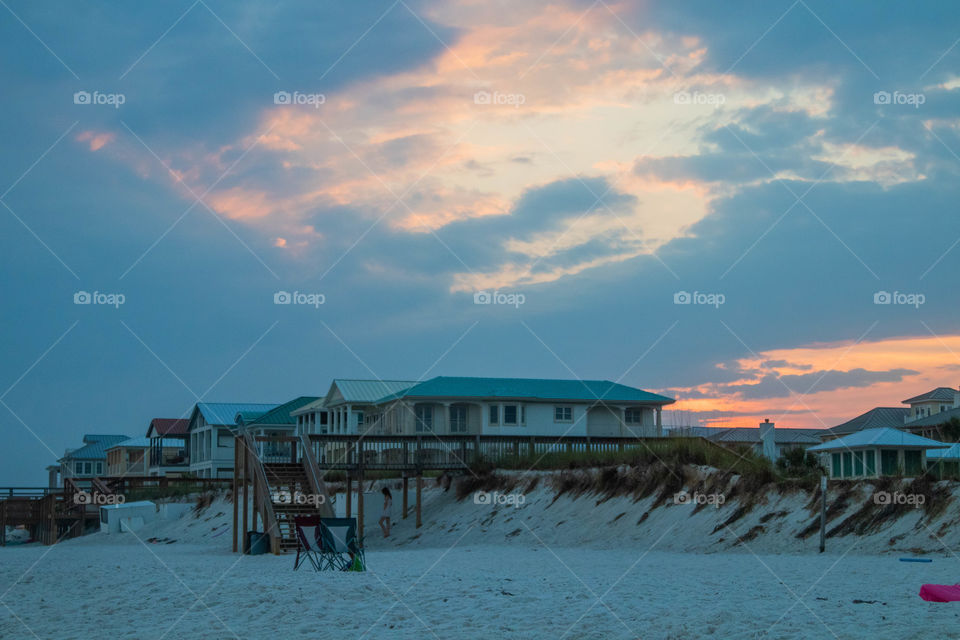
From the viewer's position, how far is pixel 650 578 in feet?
47.1

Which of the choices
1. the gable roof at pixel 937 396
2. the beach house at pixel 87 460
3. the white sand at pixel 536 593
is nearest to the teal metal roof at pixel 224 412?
the beach house at pixel 87 460

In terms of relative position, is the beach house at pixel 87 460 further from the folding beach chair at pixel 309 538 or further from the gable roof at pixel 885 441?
the gable roof at pixel 885 441

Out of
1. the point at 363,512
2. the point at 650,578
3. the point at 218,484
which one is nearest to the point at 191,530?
the point at 218,484

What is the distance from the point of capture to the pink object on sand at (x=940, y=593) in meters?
10.5

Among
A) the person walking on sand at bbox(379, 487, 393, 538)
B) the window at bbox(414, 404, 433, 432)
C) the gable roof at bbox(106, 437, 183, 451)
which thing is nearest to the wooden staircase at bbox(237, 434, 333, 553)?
the person walking on sand at bbox(379, 487, 393, 538)

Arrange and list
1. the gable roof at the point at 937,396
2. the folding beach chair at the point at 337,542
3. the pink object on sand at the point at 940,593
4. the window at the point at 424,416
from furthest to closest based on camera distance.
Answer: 1. the gable roof at the point at 937,396
2. the window at the point at 424,416
3. the folding beach chair at the point at 337,542
4. the pink object on sand at the point at 940,593

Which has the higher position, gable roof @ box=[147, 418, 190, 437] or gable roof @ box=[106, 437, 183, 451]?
gable roof @ box=[147, 418, 190, 437]

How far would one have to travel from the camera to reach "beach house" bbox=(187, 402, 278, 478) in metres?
57.5

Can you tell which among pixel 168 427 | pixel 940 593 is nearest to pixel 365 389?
pixel 168 427

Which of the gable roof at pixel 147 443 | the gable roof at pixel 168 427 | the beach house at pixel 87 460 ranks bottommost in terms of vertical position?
the beach house at pixel 87 460

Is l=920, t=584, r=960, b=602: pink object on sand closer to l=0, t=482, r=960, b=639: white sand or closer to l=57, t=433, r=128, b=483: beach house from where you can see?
l=0, t=482, r=960, b=639: white sand

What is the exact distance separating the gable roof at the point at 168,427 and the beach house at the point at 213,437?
4824mm

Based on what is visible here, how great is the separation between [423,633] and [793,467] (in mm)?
14750

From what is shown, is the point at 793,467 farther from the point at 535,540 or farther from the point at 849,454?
the point at 535,540
